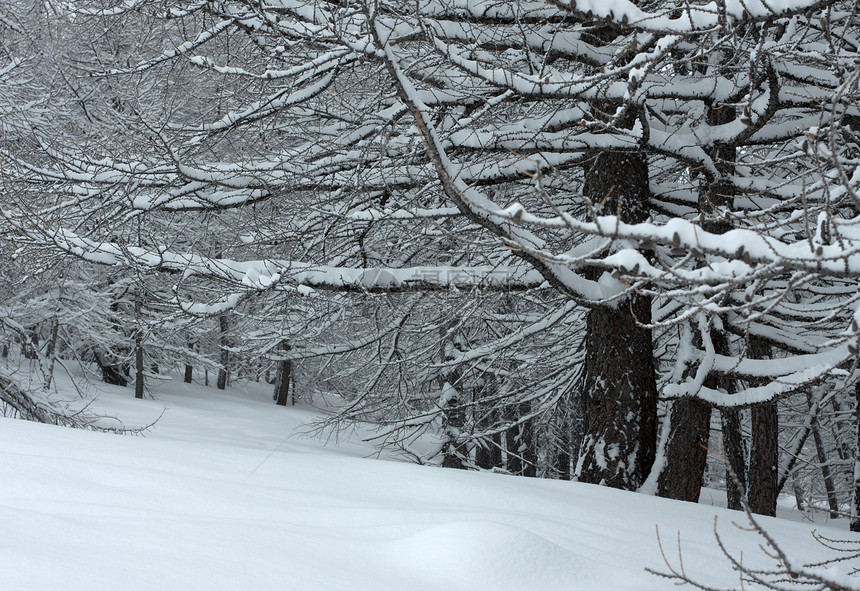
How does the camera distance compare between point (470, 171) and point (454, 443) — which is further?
point (454, 443)

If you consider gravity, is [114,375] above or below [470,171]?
below

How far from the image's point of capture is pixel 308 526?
111 inches

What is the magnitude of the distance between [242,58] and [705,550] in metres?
6.01

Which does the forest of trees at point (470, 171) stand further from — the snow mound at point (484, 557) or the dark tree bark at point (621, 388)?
the snow mound at point (484, 557)

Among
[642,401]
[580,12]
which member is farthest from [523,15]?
[642,401]

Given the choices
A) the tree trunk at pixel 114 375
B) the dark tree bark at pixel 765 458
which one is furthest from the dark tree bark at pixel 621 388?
the tree trunk at pixel 114 375

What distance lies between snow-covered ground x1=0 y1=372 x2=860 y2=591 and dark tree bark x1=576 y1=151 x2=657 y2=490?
91 centimetres

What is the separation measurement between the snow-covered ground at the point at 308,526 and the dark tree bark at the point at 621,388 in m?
0.91

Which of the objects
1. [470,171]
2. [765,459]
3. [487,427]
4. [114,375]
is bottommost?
[114,375]

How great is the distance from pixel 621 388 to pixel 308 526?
3.25m

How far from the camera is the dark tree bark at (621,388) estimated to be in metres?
5.32

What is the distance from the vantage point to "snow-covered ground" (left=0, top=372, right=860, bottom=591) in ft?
7.04

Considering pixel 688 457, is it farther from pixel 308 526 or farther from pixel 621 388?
pixel 308 526

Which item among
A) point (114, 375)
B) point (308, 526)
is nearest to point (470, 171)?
point (308, 526)
